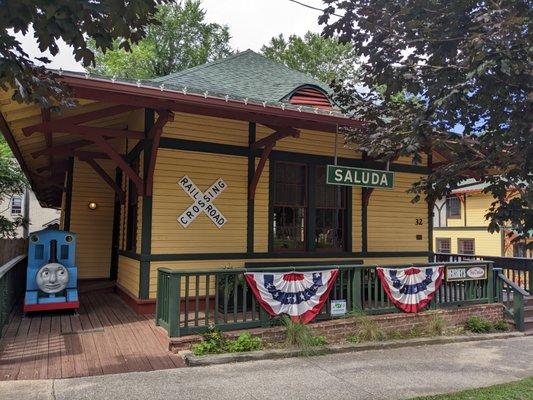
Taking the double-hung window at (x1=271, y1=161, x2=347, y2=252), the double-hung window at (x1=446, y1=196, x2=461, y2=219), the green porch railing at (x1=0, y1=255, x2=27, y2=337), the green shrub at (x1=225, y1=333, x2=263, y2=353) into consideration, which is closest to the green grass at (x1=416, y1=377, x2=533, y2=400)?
the green shrub at (x1=225, y1=333, x2=263, y2=353)

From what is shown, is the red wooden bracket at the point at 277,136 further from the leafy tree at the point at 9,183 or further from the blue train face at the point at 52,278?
the leafy tree at the point at 9,183

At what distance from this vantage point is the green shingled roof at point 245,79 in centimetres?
934

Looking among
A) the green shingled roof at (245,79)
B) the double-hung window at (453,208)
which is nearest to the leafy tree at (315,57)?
the double-hung window at (453,208)

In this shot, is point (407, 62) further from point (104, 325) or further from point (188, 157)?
point (104, 325)

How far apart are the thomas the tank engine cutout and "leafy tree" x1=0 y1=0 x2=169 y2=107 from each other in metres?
5.04

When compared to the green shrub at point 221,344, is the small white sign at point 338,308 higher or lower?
higher

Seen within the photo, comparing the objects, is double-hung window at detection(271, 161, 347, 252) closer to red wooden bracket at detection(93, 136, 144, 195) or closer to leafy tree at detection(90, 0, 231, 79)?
red wooden bracket at detection(93, 136, 144, 195)

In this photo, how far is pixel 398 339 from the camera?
7.06 meters

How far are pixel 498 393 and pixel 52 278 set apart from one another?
6552mm

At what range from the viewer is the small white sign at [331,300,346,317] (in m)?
6.99

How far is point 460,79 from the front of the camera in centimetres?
423

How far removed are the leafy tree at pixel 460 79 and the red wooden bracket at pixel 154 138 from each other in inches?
115

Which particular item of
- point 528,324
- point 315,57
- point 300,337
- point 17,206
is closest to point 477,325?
point 528,324

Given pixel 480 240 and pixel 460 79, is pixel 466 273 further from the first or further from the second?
pixel 480 240
